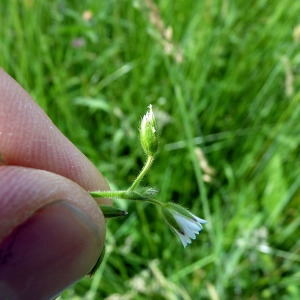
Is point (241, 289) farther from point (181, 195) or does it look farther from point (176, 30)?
point (176, 30)

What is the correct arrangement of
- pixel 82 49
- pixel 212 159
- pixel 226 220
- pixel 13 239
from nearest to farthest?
pixel 13 239 → pixel 226 220 → pixel 212 159 → pixel 82 49

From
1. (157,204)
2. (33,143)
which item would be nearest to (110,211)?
(157,204)

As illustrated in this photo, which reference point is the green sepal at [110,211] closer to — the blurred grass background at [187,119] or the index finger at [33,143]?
the index finger at [33,143]

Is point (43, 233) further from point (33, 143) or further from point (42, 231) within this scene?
point (33, 143)

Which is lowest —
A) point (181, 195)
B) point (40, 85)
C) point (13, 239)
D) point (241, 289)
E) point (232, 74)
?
point (241, 289)

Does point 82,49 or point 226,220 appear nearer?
point 226,220

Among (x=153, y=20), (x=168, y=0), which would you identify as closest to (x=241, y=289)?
(x=153, y=20)

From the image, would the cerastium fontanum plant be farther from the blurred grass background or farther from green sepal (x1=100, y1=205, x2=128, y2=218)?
the blurred grass background

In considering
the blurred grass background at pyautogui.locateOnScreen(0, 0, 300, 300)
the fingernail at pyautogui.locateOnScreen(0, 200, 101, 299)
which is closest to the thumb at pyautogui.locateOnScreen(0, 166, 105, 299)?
the fingernail at pyautogui.locateOnScreen(0, 200, 101, 299)
